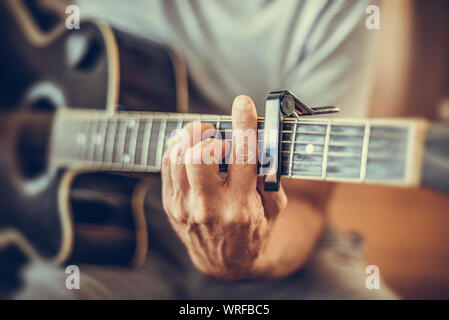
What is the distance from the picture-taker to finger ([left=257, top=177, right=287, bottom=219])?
12.7 inches

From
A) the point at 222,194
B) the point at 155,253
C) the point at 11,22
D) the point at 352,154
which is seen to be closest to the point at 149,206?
the point at 155,253

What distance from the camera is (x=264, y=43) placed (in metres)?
0.42

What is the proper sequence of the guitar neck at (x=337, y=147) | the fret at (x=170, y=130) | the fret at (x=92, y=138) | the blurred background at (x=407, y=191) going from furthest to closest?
the blurred background at (x=407, y=191)
the fret at (x=92, y=138)
the fret at (x=170, y=130)
the guitar neck at (x=337, y=147)

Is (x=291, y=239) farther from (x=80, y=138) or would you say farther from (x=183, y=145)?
(x=80, y=138)

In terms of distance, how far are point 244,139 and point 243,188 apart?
0.05 m

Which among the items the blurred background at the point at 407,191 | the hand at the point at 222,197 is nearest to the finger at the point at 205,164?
the hand at the point at 222,197

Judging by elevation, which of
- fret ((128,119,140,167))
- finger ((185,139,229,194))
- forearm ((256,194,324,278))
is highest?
fret ((128,119,140,167))

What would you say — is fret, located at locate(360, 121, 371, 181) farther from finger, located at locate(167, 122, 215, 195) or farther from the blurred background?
the blurred background

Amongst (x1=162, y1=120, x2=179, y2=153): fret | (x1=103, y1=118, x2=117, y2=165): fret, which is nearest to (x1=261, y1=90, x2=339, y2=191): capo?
(x1=162, y1=120, x2=179, y2=153): fret

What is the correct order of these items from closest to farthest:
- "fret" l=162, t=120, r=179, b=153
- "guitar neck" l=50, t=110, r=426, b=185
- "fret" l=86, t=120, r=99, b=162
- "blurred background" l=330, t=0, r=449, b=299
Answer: "guitar neck" l=50, t=110, r=426, b=185 → "fret" l=162, t=120, r=179, b=153 → "fret" l=86, t=120, r=99, b=162 → "blurred background" l=330, t=0, r=449, b=299

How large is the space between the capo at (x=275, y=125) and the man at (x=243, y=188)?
0.06 ft

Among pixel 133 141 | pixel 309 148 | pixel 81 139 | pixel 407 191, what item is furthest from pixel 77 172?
pixel 407 191

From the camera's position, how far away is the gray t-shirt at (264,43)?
1.14 ft

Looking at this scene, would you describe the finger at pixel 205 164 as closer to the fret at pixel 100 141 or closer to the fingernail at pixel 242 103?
the fingernail at pixel 242 103
